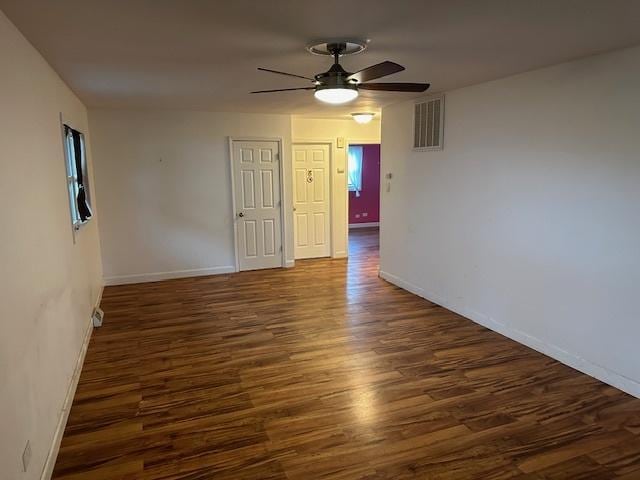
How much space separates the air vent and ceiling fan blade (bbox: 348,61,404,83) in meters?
2.06

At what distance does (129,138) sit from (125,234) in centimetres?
131

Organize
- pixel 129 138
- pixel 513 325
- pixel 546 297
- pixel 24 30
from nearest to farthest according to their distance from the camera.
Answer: pixel 24 30
pixel 546 297
pixel 513 325
pixel 129 138

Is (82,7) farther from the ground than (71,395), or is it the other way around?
(82,7)

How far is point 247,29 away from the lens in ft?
8.14

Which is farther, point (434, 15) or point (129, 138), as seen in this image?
point (129, 138)

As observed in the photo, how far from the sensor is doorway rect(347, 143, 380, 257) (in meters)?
11.0

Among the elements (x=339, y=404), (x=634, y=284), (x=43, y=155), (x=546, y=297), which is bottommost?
(x=339, y=404)

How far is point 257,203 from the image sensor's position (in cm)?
671

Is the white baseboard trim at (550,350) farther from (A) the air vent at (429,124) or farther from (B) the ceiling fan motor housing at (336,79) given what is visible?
(B) the ceiling fan motor housing at (336,79)

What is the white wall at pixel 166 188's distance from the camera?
231 inches

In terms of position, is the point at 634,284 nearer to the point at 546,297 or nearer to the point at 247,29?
the point at 546,297

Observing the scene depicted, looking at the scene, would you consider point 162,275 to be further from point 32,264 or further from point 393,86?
point 393,86

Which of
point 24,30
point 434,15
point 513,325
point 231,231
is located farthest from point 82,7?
point 231,231

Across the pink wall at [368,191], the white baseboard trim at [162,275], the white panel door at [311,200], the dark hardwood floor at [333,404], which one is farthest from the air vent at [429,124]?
the pink wall at [368,191]
